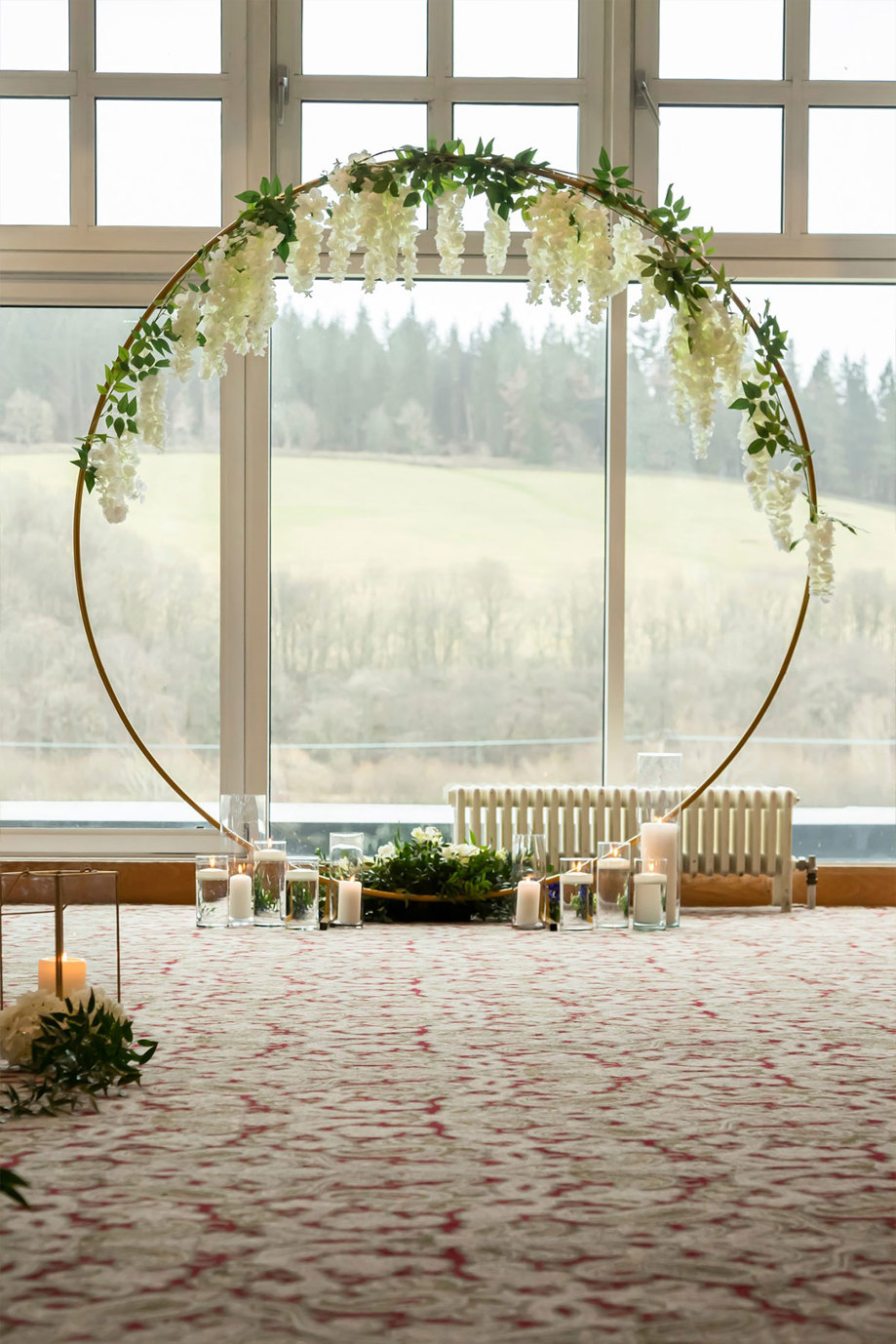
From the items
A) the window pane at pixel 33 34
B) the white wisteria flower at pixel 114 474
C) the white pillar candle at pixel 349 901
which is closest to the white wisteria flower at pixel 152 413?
the white wisteria flower at pixel 114 474

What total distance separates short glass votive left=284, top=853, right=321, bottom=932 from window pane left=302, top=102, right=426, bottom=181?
348cm

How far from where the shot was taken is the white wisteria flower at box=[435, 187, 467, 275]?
5.16 metres

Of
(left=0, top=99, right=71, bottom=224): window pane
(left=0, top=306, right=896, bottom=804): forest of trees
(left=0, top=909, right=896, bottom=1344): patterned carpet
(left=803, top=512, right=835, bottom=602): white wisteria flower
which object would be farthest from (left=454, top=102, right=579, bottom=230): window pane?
(left=0, top=909, right=896, bottom=1344): patterned carpet

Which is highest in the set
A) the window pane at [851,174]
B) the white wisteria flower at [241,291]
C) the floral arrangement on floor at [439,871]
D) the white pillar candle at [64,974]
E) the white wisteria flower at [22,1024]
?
the window pane at [851,174]

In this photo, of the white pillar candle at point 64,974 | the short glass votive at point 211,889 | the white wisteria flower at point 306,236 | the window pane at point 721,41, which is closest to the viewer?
the white pillar candle at point 64,974

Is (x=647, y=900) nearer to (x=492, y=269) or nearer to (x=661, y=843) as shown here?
(x=661, y=843)

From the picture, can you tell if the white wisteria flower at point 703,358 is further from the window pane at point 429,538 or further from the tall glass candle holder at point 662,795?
the window pane at point 429,538

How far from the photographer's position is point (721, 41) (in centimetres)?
705

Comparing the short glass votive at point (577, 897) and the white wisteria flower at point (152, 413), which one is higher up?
the white wisteria flower at point (152, 413)

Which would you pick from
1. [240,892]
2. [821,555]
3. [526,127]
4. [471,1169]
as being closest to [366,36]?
[526,127]

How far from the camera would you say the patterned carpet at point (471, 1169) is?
198 centimetres

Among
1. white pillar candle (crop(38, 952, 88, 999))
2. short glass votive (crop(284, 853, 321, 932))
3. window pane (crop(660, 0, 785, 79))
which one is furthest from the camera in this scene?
window pane (crop(660, 0, 785, 79))

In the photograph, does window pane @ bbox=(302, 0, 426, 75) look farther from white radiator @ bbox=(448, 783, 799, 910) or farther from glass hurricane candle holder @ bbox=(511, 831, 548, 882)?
glass hurricane candle holder @ bbox=(511, 831, 548, 882)

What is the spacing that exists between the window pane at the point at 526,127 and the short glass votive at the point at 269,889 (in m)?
3.28
